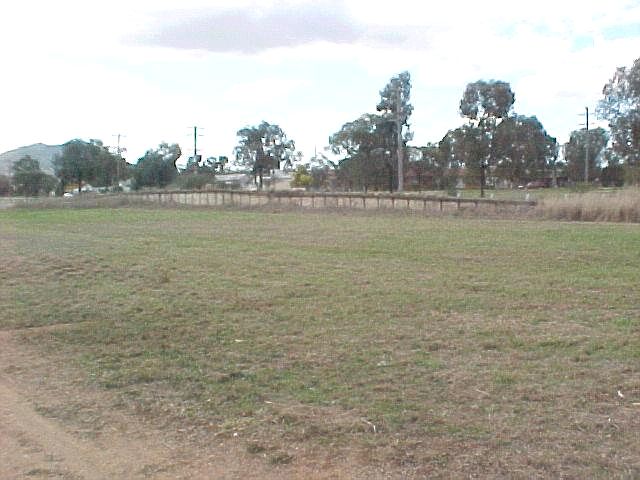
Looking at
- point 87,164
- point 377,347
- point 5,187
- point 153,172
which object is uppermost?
point 87,164

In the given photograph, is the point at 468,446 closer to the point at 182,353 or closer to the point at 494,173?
the point at 182,353

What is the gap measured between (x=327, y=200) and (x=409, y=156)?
31.1m

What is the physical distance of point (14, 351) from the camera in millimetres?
9852

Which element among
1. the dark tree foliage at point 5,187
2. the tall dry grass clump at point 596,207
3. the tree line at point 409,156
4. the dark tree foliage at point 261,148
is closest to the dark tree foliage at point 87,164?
the tree line at point 409,156

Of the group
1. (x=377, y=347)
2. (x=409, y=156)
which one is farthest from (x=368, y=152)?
(x=377, y=347)

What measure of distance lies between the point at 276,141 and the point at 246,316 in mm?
90740

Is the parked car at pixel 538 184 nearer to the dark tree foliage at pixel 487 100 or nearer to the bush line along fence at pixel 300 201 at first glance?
the dark tree foliage at pixel 487 100

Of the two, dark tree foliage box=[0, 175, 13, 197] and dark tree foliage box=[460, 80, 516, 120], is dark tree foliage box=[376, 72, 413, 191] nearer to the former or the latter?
dark tree foliage box=[460, 80, 516, 120]

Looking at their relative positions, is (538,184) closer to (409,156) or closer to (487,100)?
(409,156)

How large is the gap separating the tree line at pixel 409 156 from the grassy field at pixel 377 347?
121ft

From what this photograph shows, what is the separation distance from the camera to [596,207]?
34.9 m

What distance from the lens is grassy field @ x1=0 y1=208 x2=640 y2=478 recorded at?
19.2 ft

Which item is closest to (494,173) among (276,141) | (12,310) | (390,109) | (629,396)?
(390,109)

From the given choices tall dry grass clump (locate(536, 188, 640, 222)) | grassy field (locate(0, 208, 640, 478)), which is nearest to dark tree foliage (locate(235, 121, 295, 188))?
tall dry grass clump (locate(536, 188, 640, 222))
